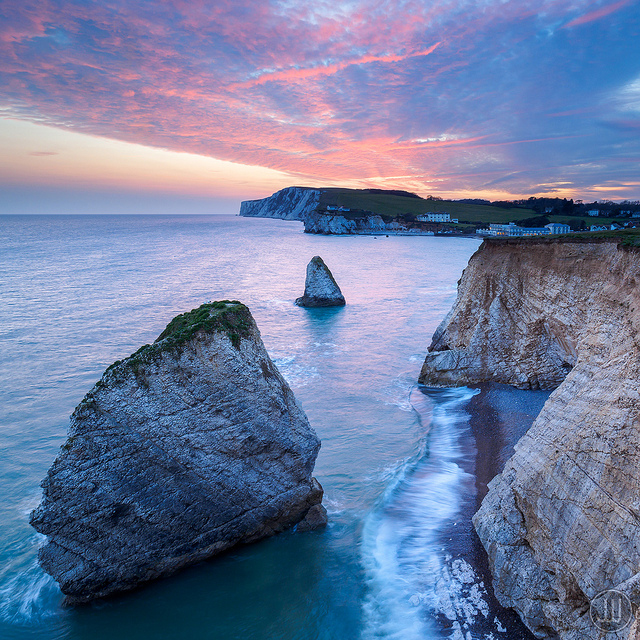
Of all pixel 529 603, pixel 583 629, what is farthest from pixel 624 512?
pixel 529 603

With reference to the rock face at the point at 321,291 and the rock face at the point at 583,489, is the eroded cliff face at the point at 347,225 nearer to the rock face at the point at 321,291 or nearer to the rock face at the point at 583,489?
the rock face at the point at 321,291

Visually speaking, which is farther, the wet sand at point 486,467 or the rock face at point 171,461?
the rock face at point 171,461

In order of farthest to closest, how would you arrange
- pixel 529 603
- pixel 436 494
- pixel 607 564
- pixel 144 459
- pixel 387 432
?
pixel 387 432 < pixel 436 494 < pixel 144 459 < pixel 529 603 < pixel 607 564

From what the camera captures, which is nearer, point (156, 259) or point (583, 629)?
point (583, 629)

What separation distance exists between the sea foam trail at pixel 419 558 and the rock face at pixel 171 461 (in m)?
3.20

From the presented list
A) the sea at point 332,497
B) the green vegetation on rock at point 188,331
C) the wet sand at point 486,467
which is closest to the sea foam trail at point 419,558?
the sea at point 332,497

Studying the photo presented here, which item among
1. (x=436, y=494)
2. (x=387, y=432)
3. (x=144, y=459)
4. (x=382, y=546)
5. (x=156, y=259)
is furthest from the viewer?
(x=156, y=259)

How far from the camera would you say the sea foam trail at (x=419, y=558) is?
28.6 ft

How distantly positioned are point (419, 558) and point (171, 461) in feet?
22.5

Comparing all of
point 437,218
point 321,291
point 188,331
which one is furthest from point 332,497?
point 437,218

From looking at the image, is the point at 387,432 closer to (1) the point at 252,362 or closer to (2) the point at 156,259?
(1) the point at 252,362

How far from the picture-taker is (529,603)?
7844mm

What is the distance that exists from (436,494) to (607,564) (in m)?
6.58

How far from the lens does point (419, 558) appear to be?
1043 centimetres
